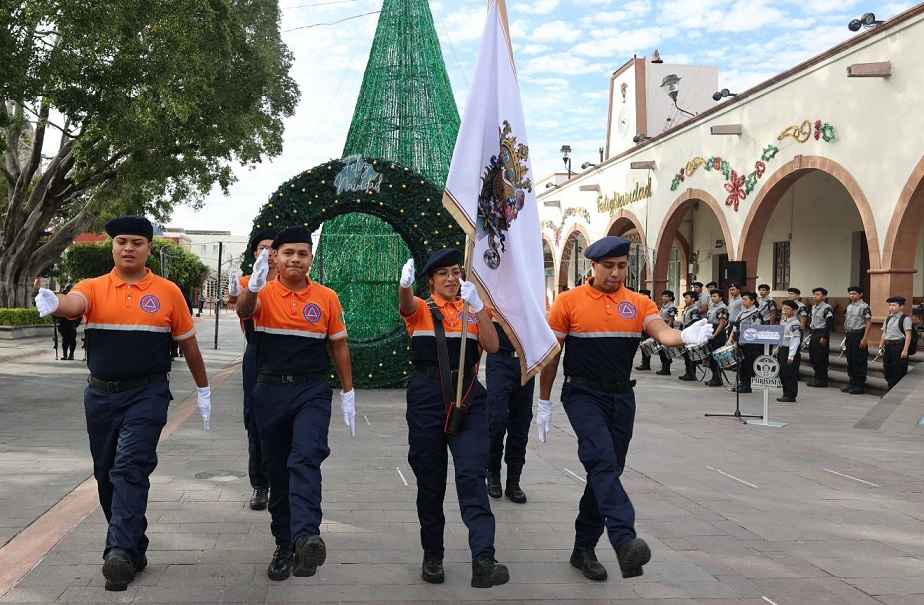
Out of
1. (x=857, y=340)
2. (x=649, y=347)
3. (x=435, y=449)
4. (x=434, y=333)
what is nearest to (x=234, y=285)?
(x=434, y=333)

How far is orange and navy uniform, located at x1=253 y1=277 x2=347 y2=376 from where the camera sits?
436cm

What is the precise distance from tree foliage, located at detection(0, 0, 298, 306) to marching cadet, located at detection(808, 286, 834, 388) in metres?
11.3

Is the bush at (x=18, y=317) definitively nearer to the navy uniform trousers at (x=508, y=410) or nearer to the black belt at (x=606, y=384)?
the navy uniform trousers at (x=508, y=410)

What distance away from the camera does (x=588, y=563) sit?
4.35m

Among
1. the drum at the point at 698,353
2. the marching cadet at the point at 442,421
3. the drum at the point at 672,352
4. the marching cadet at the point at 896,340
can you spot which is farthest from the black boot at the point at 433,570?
the drum at the point at 672,352

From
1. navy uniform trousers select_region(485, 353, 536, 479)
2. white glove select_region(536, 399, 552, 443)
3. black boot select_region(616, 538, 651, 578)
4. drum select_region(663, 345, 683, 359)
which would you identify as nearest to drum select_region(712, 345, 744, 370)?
drum select_region(663, 345, 683, 359)

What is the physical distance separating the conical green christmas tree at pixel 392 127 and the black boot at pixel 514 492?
7556 mm

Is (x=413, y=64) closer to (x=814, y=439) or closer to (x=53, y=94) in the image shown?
(x=53, y=94)

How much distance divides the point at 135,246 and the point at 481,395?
2.06m

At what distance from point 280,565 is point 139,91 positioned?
11596mm

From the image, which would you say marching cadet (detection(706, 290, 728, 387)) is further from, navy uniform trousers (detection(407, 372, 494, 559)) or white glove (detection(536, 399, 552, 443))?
navy uniform trousers (detection(407, 372, 494, 559))

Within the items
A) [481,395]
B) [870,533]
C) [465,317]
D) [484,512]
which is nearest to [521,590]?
[484,512]

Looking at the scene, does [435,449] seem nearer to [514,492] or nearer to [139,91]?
[514,492]

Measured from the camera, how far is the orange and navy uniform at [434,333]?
14.5 feet
